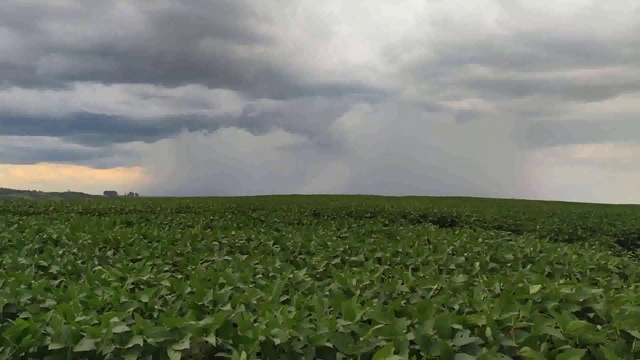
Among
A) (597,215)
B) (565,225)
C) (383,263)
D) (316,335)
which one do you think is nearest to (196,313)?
(316,335)

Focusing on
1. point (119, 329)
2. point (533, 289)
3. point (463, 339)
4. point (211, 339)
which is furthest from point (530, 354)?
point (119, 329)

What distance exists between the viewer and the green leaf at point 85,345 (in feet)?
10.5

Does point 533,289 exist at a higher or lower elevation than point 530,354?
higher

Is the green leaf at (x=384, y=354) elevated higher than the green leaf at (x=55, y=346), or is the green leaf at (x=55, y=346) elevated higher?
the green leaf at (x=384, y=354)

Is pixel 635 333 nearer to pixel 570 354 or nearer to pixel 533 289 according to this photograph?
pixel 570 354

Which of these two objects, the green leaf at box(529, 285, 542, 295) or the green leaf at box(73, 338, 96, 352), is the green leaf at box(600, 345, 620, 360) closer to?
the green leaf at box(529, 285, 542, 295)

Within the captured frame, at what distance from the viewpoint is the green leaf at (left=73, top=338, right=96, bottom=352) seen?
321 cm

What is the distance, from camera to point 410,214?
76.0ft

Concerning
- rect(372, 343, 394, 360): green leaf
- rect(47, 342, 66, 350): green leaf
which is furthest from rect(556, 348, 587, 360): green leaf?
rect(47, 342, 66, 350): green leaf

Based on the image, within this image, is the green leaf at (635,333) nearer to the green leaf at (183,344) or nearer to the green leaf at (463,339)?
the green leaf at (463,339)

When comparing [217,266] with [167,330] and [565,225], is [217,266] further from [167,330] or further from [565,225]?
[565,225]

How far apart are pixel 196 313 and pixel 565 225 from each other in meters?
19.5

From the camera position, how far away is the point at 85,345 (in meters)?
3.24

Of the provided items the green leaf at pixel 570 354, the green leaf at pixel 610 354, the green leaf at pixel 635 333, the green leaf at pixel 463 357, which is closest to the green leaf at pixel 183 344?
the green leaf at pixel 463 357
